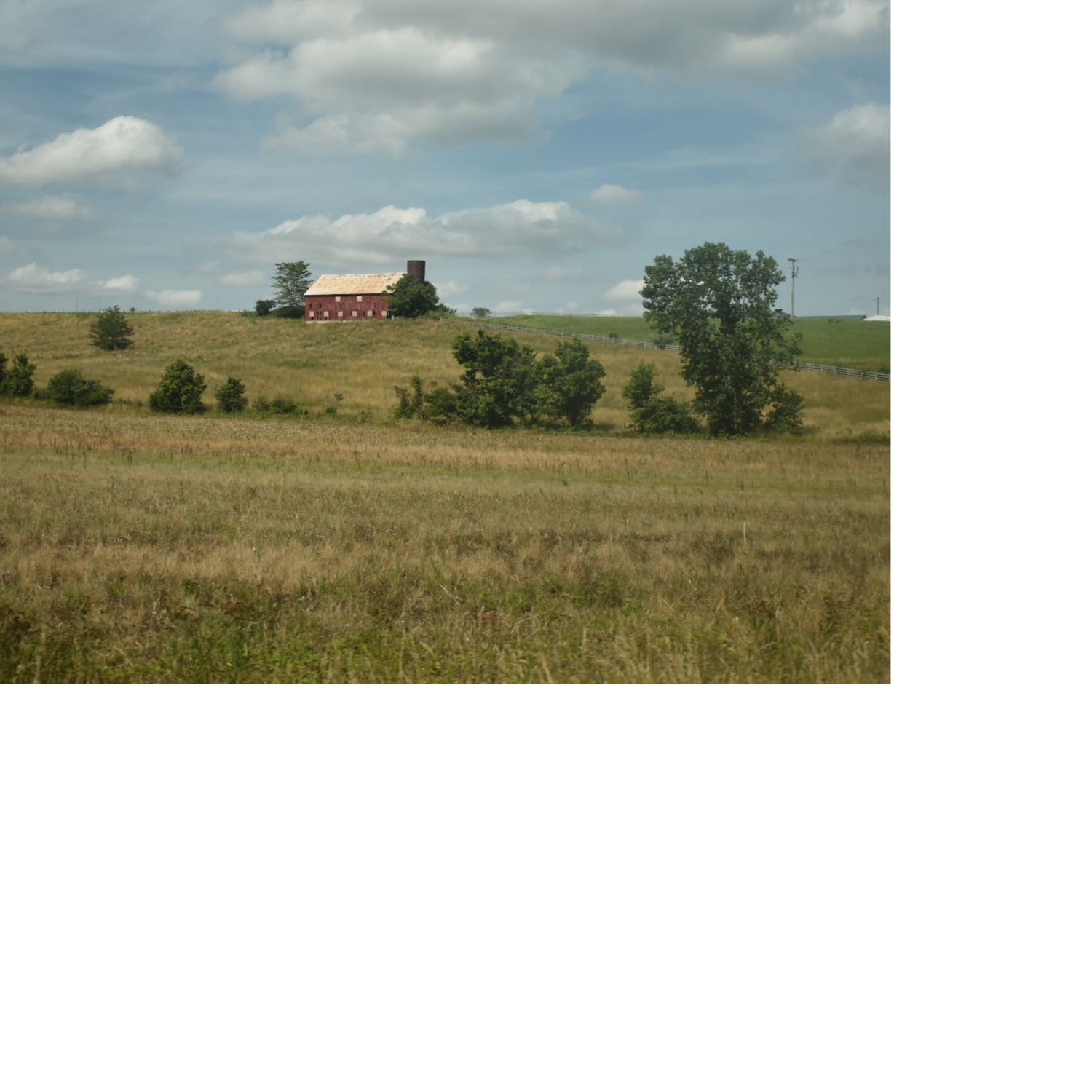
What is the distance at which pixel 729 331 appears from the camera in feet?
20.2

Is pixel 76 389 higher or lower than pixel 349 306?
lower

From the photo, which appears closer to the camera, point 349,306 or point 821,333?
point 821,333

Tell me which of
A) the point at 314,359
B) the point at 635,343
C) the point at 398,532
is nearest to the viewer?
the point at 398,532

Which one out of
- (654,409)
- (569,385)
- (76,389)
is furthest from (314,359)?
(654,409)

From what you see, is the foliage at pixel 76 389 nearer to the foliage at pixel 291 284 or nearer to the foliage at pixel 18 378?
the foliage at pixel 18 378

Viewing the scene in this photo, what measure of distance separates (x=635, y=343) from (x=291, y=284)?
2.09 metres

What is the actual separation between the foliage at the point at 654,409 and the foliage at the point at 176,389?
262 centimetres

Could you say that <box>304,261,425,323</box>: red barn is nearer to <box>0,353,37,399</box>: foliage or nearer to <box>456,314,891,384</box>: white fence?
<box>456,314,891,384</box>: white fence

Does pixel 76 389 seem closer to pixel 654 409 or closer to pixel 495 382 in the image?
pixel 495 382

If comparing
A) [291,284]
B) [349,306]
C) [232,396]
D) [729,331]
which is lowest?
[232,396]

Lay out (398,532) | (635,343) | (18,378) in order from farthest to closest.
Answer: (635,343), (18,378), (398,532)
